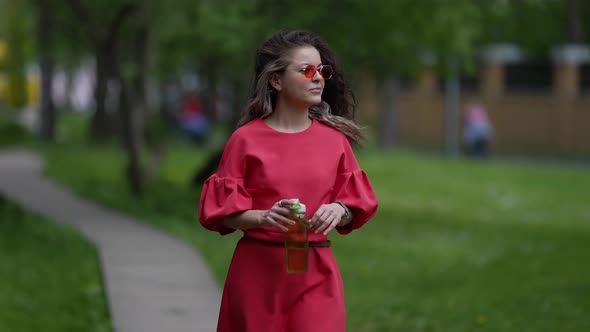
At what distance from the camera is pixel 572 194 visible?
20.5 metres

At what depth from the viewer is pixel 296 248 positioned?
12.0 feet

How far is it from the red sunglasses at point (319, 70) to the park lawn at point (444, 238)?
13.6ft

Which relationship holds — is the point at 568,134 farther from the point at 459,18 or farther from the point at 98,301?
the point at 98,301

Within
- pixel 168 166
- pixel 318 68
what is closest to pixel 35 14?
pixel 168 166

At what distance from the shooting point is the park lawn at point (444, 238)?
850 cm

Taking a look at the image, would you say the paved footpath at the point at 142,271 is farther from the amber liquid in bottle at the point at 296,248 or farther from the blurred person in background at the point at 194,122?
the blurred person in background at the point at 194,122

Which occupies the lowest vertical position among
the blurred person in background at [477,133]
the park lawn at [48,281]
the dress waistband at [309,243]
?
the blurred person in background at [477,133]

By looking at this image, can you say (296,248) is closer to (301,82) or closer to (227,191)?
(227,191)

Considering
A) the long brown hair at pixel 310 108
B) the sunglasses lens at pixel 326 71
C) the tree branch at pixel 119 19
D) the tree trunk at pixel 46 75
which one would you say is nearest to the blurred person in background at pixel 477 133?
the tree trunk at pixel 46 75

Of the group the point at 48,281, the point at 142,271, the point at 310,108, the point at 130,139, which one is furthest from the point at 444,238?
the point at 310,108

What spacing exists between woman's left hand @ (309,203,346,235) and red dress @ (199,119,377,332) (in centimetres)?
12

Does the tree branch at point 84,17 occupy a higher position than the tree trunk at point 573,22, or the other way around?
the tree trunk at point 573,22

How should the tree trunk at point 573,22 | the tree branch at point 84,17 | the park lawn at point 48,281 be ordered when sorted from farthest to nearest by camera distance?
the tree branch at point 84,17
the tree trunk at point 573,22
the park lawn at point 48,281

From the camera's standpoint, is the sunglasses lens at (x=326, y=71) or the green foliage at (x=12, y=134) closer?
the sunglasses lens at (x=326, y=71)
